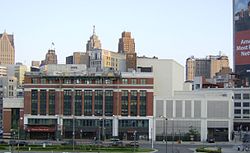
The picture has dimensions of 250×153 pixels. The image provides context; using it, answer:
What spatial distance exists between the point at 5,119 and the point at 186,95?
46.5 meters

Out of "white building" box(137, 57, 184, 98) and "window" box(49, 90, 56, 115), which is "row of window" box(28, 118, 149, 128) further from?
"white building" box(137, 57, 184, 98)

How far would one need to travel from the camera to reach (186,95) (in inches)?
5768

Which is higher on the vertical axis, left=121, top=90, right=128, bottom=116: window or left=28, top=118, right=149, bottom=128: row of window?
left=121, top=90, right=128, bottom=116: window

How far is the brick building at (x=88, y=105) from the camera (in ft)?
468

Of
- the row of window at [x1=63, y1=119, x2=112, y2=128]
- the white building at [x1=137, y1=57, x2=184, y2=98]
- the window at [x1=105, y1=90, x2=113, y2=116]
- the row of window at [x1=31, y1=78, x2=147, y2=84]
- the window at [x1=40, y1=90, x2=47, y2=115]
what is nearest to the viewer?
the row of window at [x1=31, y1=78, x2=147, y2=84]

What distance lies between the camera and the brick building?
142750 millimetres

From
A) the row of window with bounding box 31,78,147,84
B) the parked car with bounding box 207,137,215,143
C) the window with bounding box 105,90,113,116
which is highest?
the row of window with bounding box 31,78,147,84

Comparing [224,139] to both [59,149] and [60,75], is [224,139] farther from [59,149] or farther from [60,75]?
[59,149]

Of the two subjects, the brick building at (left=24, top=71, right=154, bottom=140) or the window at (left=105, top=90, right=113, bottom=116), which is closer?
the brick building at (left=24, top=71, right=154, bottom=140)

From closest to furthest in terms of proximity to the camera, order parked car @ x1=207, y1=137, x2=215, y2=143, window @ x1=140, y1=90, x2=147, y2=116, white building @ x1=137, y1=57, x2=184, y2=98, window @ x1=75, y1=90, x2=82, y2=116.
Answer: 1. parked car @ x1=207, y1=137, x2=215, y2=143
2. window @ x1=140, y1=90, x2=147, y2=116
3. window @ x1=75, y1=90, x2=82, y2=116
4. white building @ x1=137, y1=57, x2=184, y2=98

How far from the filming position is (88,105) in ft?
471

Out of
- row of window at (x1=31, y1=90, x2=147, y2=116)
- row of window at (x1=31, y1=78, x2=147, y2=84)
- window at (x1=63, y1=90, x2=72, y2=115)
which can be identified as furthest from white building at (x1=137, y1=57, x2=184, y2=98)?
window at (x1=63, y1=90, x2=72, y2=115)

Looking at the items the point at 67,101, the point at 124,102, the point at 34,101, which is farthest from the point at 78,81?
the point at 124,102

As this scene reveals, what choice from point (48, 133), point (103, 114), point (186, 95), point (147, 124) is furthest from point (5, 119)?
point (186, 95)
